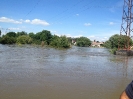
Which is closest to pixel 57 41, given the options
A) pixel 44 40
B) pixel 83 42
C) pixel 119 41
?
pixel 119 41

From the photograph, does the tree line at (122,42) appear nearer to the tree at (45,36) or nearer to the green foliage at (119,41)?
the green foliage at (119,41)

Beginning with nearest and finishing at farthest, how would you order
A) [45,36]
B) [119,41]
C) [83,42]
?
[119,41] < [45,36] < [83,42]

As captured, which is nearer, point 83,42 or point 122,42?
point 122,42

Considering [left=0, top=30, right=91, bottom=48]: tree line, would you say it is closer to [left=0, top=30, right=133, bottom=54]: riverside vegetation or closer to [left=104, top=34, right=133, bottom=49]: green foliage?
[left=0, top=30, right=133, bottom=54]: riverside vegetation

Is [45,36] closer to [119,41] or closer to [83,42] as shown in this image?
[83,42]

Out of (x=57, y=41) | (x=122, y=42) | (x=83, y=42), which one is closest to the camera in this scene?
(x=122, y=42)

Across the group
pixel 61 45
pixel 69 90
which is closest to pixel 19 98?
pixel 69 90

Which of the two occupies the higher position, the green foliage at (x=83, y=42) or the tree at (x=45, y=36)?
the tree at (x=45, y=36)

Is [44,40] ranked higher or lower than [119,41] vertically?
higher

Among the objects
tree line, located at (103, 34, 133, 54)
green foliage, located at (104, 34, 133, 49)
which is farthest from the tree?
tree line, located at (103, 34, 133, 54)

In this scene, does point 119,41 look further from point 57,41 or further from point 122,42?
point 57,41

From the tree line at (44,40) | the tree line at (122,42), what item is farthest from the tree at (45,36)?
the tree line at (122,42)

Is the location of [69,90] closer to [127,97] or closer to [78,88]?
[78,88]

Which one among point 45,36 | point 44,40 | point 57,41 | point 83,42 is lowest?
point 83,42
